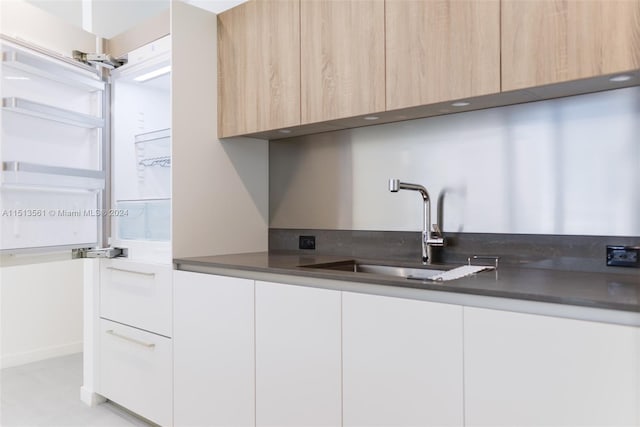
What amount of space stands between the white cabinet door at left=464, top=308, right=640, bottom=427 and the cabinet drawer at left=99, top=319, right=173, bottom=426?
4.68 ft

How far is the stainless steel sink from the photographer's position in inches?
73.4

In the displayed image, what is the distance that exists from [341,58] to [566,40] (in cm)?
82

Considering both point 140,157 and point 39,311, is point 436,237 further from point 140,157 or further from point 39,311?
point 39,311

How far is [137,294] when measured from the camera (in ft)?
7.39

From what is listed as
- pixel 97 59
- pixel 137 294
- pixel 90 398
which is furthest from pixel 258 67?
pixel 90 398

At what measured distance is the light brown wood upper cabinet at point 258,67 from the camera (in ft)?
6.66

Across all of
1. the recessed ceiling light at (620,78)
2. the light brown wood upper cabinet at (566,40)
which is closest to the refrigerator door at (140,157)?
the light brown wood upper cabinet at (566,40)

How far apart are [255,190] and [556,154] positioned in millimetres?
1481

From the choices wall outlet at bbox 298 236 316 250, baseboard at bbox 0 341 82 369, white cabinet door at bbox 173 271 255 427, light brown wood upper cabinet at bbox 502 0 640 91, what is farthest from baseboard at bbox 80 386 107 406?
light brown wood upper cabinet at bbox 502 0 640 91

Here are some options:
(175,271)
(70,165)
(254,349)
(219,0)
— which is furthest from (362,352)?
(219,0)

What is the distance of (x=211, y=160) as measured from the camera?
2.28 m

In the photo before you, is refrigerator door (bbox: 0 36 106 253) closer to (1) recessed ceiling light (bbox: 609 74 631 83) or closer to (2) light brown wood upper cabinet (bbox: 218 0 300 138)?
(2) light brown wood upper cabinet (bbox: 218 0 300 138)

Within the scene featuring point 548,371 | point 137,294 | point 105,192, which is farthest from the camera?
point 105,192

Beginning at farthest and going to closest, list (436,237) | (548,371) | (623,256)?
(436,237) → (623,256) → (548,371)
